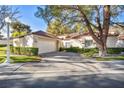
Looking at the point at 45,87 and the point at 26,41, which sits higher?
the point at 26,41

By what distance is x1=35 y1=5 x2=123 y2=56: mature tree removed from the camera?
22328mm

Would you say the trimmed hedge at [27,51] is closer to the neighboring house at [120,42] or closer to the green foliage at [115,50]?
the green foliage at [115,50]

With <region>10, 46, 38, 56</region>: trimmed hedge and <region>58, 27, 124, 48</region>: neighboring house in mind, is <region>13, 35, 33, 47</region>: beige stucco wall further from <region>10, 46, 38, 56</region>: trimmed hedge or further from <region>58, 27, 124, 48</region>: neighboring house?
<region>58, 27, 124, 48</region>: neighboring house

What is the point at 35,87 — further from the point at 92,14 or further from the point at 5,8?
the point at 5,8

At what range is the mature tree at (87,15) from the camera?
73.3ft

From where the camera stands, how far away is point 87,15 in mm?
23266

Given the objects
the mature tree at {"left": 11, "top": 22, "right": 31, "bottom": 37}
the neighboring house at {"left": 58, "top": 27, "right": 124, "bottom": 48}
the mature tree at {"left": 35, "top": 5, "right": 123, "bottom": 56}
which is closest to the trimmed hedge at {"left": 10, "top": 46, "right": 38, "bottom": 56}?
the mature tree at {"left": 35, "top": 5, "right": 123, "bottom": 56}

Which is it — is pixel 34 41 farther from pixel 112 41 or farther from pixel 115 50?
pixel 112 41

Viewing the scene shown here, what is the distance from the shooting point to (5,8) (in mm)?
37031

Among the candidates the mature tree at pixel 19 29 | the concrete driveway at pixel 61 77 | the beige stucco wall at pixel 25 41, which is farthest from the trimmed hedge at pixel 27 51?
the mature tree at pixel 19 29

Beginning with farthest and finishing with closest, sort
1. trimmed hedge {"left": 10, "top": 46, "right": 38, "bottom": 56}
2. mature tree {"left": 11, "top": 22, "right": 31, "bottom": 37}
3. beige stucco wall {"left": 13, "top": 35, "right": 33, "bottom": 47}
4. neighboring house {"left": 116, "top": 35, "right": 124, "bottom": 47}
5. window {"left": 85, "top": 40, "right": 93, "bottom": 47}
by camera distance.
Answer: mature tree {"left": 11, "top": 22, "right": 31, "bottom": 37}, window {"left": 85, "top": 40, "right": 93, "bottom": 47}, neighboring house {"left": 116, "top": 35, "right": 124, "bottom": 47}, beige stucco wall {"left": 13, "top": 35, "right": 33, "bottom": 47}, trimmed hedge {"left": 10, "top": 46, "right": 38, "bottom": 56}
